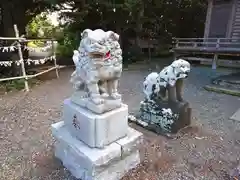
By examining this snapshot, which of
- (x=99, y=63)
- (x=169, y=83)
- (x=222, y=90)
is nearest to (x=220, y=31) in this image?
(x=222, y=90)

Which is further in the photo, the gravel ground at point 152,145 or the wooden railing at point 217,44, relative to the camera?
the wooden railing at point 217,44

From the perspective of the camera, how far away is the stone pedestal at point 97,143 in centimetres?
209

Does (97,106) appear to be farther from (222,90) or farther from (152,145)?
(222,90)

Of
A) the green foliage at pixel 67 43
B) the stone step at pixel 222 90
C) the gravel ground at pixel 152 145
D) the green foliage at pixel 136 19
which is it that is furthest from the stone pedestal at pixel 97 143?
the green foliage at pixel 67 43

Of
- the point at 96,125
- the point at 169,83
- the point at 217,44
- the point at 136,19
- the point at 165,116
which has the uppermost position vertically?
the point at 136,19

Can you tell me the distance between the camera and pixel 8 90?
18.9 ft

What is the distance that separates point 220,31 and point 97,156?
928 centimetres

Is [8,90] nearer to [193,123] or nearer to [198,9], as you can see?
[193,123]

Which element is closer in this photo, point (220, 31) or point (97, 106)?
point (97, 106)

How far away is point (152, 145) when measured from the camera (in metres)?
2.99

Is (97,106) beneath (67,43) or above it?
beneath

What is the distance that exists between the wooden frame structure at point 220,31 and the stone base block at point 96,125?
7.38 meters

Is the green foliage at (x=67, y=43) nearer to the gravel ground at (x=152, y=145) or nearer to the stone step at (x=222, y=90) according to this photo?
the gravel ground at (x=152, y=145)

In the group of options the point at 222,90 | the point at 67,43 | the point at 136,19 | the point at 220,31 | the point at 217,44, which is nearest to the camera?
the point at 222,90
